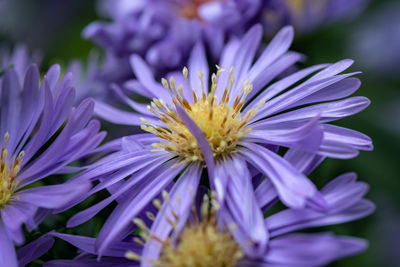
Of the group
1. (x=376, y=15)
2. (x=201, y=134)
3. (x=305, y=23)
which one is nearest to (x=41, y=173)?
(x=201, y=134)

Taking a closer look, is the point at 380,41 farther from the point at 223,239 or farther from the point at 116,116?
the point at 223,239

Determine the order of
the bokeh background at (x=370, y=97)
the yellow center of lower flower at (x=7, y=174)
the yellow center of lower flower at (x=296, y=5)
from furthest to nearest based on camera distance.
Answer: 1. the yellow center of lower flower at (x=296, y=5)
2. the bokeh background at (x=370, y=97)
3. the yellow center of lower flower at (x=7, y=174)

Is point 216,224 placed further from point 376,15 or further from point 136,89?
point 376,15

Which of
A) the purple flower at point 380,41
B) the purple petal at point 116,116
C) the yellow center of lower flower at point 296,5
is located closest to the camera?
the purple petal at point 116,116

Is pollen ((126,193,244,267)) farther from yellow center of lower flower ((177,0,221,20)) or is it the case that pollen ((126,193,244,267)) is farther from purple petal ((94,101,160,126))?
yellow center of lower flower ((177,0,221,20))

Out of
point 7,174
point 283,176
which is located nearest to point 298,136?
point 283,176

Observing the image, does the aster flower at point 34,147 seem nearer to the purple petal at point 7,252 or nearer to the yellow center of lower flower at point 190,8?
the purple petal at point 7,252

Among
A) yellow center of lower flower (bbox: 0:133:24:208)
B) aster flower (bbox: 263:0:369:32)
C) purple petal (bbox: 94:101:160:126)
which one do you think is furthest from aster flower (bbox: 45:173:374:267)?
aster flower (bbox: 263:0:369:32)

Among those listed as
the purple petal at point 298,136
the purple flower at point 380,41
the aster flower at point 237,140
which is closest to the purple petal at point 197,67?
the aster flower at point 237,140
